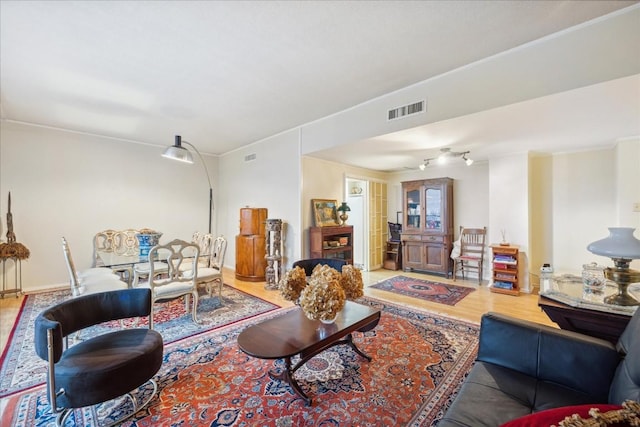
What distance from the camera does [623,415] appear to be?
77cm

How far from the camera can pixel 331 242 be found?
504 centimetres

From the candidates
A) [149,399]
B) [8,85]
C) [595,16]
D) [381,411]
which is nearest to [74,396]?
[149,399]

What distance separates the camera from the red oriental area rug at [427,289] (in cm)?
414

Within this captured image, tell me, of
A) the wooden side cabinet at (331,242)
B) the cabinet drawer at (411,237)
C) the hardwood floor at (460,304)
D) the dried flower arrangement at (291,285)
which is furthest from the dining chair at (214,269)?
the cabinet drawer at (411,237)

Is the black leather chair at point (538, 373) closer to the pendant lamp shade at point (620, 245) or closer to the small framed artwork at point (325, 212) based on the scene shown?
the pendant lamp shade at point (620, 245)

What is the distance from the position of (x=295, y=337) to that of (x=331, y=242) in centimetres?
316

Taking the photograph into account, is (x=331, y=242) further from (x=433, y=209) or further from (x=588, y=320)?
(x=588, y=320)

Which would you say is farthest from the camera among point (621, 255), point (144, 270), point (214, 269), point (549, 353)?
point (214, 269)

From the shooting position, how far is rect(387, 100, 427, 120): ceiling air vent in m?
3.14

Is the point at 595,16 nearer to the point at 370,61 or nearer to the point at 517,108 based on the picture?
the point at 517,108

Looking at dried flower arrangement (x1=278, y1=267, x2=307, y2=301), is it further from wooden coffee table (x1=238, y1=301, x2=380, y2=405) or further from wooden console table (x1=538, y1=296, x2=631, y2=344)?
wooden console table (x1=538, y1=296, x2=631, y2=344)

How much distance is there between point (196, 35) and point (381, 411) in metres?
3.14

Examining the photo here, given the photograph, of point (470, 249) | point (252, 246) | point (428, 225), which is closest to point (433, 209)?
point (428, 225)

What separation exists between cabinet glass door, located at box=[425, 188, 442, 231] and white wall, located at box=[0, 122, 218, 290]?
17.1ft
